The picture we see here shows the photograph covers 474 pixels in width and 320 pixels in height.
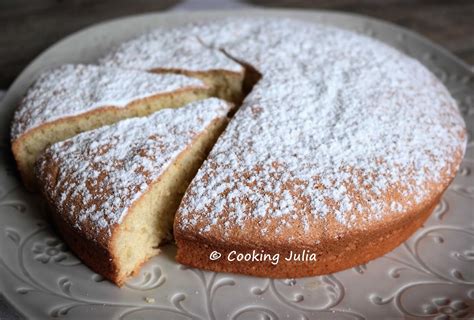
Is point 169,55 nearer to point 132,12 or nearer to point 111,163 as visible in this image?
point 111,163

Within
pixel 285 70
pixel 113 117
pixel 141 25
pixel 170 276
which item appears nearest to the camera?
pixel 170 276

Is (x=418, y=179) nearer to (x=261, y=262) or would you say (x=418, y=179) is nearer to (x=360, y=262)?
(x=360, y=262)

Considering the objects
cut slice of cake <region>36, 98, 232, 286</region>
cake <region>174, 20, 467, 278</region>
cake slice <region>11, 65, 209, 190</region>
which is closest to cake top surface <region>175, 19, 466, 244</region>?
cake <region>174, 20, 467, 278</region>

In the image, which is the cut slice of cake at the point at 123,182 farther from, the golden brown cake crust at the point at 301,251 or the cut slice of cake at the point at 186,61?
the cut slice of cake at the point at 186,61

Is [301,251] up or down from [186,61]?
down

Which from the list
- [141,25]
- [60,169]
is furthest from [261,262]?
[141,25]

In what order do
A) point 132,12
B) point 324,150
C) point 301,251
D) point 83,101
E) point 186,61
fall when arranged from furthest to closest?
point 132,12
point 186,61
point 83,101
point 324,150
point 301,251

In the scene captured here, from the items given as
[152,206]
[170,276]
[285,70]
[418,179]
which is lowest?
[170,276]

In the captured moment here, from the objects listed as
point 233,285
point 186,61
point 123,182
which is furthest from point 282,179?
point 186,61
